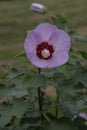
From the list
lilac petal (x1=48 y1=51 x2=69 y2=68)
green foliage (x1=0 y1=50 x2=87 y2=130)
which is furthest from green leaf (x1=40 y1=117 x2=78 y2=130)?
lilac petal (x1=48 y1=51 x2=69 y2=68)

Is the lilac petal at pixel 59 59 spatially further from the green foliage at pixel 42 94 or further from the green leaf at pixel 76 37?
the green leaf at pixel 76 37

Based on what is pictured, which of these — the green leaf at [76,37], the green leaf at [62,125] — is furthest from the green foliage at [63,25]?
the green leaf at [62,125]

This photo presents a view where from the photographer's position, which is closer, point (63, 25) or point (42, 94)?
point (42, 94)

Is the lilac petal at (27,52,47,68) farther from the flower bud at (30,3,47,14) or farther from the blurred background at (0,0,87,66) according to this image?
the blurred background at (0,0,87,66)

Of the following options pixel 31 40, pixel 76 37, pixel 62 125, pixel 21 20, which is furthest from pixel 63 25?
pixel 21 20

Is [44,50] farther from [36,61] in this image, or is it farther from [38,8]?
[38,8]

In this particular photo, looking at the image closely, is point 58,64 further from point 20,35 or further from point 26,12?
point 26,12
